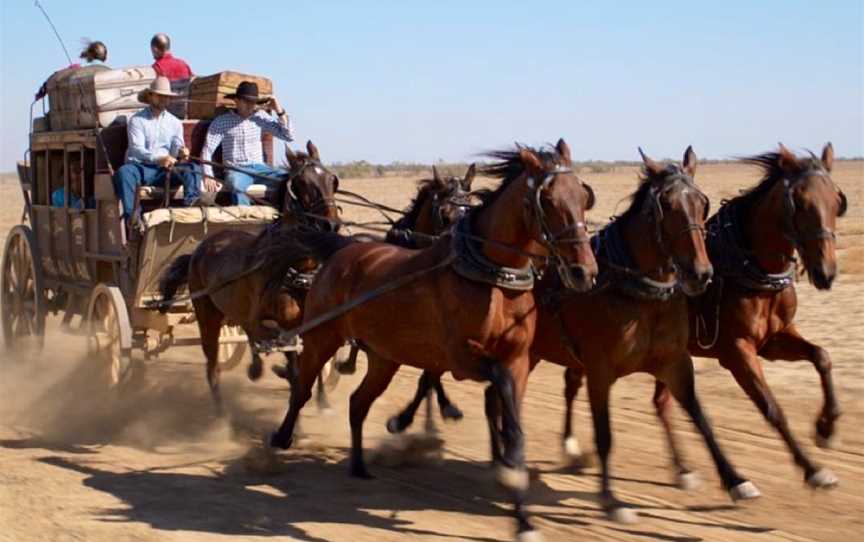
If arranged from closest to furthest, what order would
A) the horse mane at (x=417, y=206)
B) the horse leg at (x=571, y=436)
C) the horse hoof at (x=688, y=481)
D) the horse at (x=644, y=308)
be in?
the horse at (x=644, y=308)
the horse hoof at (x=688, y=481)
the horse leg at (x=571, y=436)
the horse mane at (x=417, y=206)

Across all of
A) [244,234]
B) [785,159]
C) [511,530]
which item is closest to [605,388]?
[511,530]

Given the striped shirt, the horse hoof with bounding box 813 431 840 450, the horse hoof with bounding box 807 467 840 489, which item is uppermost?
the striped shirt

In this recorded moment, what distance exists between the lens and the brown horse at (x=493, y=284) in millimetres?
5797

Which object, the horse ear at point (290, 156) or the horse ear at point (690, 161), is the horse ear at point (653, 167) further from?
the horse ear at point (290, 156)

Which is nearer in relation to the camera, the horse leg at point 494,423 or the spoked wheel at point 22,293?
the horse leg at point 494,423

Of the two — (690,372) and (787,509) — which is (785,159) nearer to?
(690,372)

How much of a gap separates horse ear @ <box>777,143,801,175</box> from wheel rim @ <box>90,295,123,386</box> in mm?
5327

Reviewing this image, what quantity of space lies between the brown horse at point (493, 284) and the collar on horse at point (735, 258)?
51.1 inches

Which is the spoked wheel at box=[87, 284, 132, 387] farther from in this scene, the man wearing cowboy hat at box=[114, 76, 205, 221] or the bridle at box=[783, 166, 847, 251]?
the bridle at box=[783, 166, 847, 251]

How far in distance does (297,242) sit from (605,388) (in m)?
2.80

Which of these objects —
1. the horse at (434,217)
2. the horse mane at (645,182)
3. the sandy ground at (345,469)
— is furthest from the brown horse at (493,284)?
the horse at (434,217)

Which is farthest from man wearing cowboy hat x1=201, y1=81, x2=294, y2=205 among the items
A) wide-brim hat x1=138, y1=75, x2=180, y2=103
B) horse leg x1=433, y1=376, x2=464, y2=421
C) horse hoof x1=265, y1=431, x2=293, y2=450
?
horse hoof x1=265, y1=431, x2=293, y2=450

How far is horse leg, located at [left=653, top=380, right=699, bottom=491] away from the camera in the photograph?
6848 mm

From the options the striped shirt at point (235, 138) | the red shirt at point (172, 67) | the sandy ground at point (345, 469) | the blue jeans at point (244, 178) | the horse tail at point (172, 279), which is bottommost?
the sandy ground at point (345, 469)
